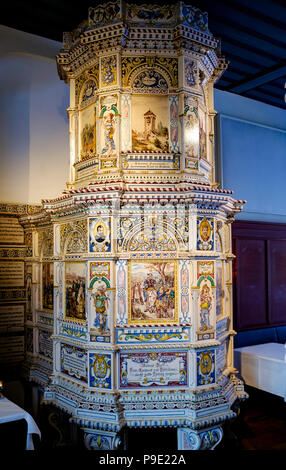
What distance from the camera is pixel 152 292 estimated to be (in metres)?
4.48

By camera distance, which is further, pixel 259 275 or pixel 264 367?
pixel 259 275

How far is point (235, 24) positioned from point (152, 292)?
418 cm

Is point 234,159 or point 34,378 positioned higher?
point 234,159

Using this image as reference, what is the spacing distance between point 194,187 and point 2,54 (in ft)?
13.0

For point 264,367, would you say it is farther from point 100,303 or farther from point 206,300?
point 100,303

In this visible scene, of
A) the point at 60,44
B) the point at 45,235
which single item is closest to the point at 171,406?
the point at 45,235

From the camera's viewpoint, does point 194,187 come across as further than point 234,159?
No

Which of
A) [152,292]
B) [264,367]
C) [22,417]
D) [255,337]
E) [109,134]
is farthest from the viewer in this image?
[255,337]

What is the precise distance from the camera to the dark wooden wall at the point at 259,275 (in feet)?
24.8

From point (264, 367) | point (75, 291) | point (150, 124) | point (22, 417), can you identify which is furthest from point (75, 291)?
point (264, 367)

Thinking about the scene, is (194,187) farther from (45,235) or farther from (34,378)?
(34,378)

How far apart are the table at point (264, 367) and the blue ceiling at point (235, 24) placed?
4.97 m

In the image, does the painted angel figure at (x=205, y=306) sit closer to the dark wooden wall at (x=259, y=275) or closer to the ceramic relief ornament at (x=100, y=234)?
the ceramic relief ornament at (x=100, y=234)
